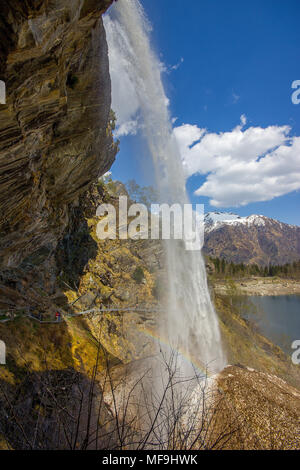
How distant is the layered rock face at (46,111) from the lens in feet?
15.0

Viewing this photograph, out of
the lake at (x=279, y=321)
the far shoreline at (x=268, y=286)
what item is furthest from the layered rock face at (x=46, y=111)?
the far shoreline at (x=268, y=286)

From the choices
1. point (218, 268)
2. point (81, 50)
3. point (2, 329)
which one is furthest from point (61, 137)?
point (218, 268)

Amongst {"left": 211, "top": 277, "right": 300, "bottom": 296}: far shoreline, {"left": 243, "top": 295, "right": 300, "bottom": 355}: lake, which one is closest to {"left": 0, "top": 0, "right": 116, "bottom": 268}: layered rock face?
{"left": 243, "top": 295, "right": 300, "bottom": 355}: lake

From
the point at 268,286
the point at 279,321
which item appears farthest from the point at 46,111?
the point at 268,286

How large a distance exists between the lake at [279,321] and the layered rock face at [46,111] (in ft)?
137

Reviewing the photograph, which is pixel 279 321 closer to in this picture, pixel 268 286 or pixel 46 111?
pixel 268 286

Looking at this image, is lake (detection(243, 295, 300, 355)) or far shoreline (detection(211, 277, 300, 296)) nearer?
lake (detection(243, 295, 300, 355))

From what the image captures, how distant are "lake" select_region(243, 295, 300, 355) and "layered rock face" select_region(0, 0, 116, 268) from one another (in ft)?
137

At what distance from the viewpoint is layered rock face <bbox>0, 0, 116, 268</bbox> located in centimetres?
457

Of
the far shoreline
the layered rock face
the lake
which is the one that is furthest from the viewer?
the far shoreline

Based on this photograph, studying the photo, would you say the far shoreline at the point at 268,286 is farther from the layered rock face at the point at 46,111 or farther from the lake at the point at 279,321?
the layered rock face at the point at 46,111

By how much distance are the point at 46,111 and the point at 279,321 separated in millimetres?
64141

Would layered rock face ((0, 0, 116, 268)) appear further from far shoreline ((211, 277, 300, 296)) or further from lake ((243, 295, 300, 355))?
far shoreline ((211, 277, 300, 296))

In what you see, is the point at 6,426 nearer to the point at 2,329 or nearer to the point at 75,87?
the point at 2,329
